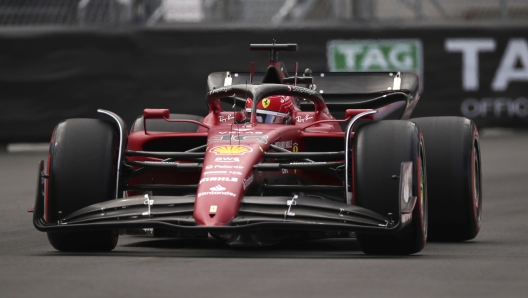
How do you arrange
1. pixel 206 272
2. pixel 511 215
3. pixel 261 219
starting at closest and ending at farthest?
pixel 206 272 < pixel 261 219 < pixel 511 215

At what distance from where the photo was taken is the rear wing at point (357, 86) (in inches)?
397

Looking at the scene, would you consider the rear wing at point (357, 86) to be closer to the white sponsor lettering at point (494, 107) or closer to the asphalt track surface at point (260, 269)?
the asphalt track surface at point (260, 269)

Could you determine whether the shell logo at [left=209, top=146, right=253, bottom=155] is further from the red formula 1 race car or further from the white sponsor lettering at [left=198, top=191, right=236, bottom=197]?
the white sponsor lettering at [left=198, top=191, right=236, bottom=197]

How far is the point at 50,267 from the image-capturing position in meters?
6.42

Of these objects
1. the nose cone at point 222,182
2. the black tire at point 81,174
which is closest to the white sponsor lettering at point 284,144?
the nose cone at point 222,182

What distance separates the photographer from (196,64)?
62.3 feet

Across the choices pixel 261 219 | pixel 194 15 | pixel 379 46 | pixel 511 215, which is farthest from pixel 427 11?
pixel 261 219

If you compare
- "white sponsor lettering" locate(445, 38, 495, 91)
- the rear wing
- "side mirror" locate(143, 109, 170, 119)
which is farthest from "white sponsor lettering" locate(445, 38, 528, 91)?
"side mirror" locate(143, 109, 170, 119)

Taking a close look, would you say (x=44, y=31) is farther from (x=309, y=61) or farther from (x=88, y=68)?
(x=309, y=61)

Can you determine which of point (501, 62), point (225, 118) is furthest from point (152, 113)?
point (501, 62)

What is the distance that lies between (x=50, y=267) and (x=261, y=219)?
1265 millimetres

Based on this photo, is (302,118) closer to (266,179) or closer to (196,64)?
(266,179)

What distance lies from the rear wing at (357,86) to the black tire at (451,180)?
1.37 meters

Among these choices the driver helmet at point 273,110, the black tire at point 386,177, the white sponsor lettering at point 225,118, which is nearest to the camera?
the black tire at point 386,177
